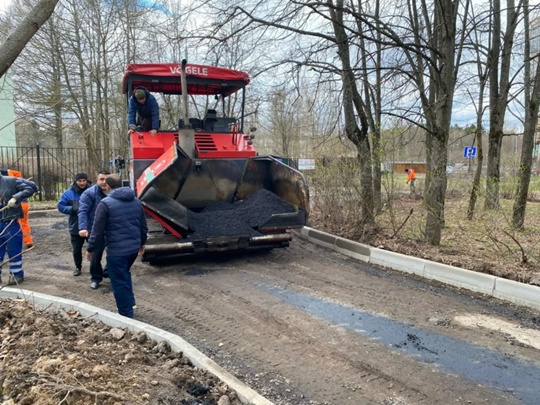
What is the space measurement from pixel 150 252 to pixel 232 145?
2.65 metres

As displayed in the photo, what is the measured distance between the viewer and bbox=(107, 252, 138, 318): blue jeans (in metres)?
4.28

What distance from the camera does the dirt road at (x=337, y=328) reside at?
306cm

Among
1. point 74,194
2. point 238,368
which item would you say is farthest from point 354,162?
point 238,368

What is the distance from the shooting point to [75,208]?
237 inches

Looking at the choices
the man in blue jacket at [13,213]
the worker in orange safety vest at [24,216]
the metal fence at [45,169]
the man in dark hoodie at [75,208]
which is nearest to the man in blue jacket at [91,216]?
the man in dark hoodie at [75,208]

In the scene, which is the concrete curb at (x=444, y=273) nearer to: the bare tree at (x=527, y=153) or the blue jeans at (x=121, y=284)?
the bare tree at (x=527, y=153)

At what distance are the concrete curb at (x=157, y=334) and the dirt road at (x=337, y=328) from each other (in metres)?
0.30

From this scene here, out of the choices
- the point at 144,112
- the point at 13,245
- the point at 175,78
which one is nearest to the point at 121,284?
the point at 13,245

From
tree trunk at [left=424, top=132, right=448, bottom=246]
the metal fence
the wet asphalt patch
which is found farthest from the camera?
the metal fence

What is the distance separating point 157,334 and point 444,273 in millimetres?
3970

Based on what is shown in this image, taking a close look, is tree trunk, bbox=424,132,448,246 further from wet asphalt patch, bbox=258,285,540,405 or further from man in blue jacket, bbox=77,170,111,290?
man in blue jacket, bbox=77,170,111,290

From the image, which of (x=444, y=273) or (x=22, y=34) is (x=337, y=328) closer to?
(x=444, y=273)

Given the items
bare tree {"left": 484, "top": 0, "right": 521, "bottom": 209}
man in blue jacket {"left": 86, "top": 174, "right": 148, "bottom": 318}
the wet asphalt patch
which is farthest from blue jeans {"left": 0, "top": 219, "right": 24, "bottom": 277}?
bare tree {"left": 484, "top": 0, "right": 521, "bottom": 209}

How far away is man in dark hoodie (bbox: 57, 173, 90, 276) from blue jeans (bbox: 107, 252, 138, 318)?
2.09 meters
